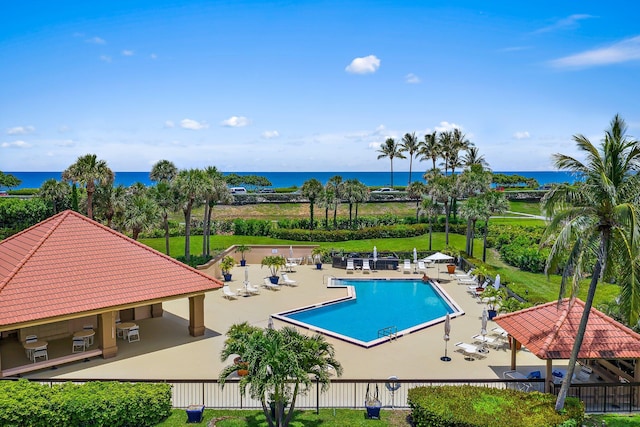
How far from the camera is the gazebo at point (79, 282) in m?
17.6

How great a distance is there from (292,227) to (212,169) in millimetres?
14764

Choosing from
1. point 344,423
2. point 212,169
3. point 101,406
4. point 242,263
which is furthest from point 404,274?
point 101,406

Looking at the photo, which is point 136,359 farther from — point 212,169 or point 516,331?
point 212,169

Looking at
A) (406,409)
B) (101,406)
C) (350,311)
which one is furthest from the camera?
(350,311)

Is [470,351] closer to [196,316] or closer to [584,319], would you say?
[584,319]

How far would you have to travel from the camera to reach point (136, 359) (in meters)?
19.2

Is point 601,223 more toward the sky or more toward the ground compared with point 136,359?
more toward the sky

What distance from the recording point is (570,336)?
1553 cm

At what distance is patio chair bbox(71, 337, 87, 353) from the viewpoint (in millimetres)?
19312

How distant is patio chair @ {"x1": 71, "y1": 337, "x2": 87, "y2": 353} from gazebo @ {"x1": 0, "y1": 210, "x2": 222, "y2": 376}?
542 millimetres

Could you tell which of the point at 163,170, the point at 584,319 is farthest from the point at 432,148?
the point at 584,319

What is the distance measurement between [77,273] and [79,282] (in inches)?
21.0

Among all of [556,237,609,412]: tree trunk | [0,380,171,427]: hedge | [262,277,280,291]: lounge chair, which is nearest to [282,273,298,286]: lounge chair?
[262,277,280,291]: lounge chair

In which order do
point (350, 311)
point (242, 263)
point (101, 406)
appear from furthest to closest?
point (242, 263) < point (350, 311) < point (101, 406)
